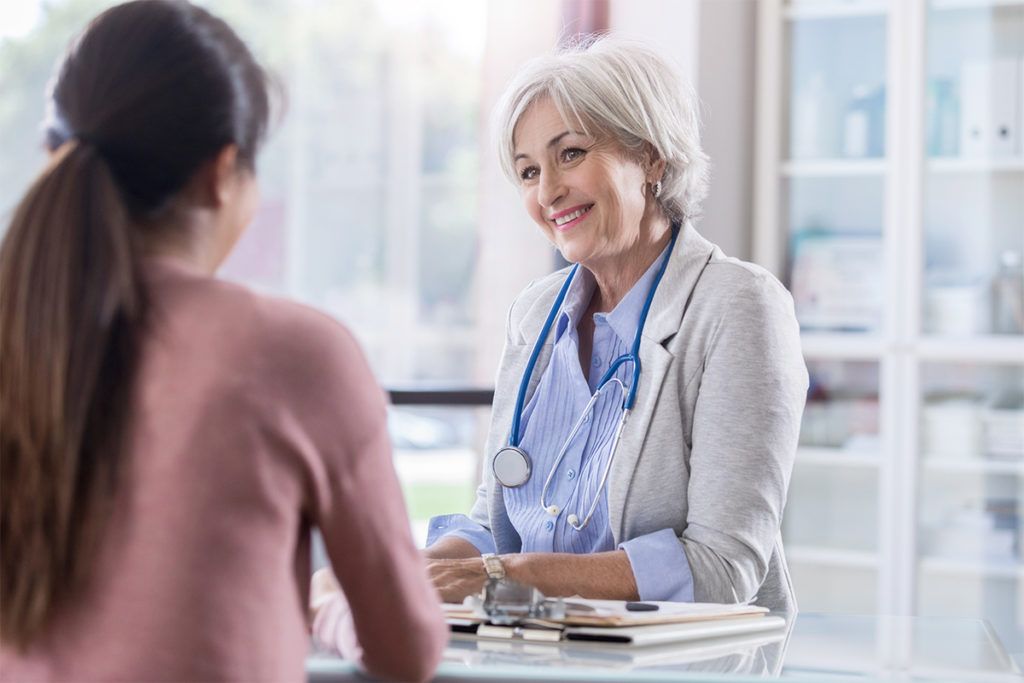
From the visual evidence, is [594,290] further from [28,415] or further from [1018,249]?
[1018,249]

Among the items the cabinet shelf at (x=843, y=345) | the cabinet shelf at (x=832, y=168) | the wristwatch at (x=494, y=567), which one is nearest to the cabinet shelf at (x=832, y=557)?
the cabinet shelf at (x=843, y=345)

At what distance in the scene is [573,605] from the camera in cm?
125

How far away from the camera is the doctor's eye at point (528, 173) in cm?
182

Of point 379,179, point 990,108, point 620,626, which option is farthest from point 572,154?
point 379,179

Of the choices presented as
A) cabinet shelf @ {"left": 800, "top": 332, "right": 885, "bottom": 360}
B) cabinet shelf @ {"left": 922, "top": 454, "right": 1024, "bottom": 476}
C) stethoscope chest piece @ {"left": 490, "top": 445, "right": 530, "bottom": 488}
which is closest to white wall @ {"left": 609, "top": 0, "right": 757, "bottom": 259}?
cabinet shelf @ {"left": 800, "top": 332, "right": 885, "bottom": 360}

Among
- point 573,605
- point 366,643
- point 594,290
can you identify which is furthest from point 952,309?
point 366,643

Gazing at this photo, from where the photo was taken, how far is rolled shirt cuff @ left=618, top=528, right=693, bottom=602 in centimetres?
142

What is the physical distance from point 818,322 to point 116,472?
→ 10.0ft

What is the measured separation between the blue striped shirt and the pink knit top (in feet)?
2.30

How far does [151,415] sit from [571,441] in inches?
34.3

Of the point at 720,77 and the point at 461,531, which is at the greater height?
the point at 720,77

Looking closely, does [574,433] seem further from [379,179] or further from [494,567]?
[379,179]

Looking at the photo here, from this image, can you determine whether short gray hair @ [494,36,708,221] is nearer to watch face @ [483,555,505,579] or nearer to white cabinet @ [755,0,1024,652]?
watch face @ [483,555,505,579]

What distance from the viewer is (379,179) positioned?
17.7 feet
